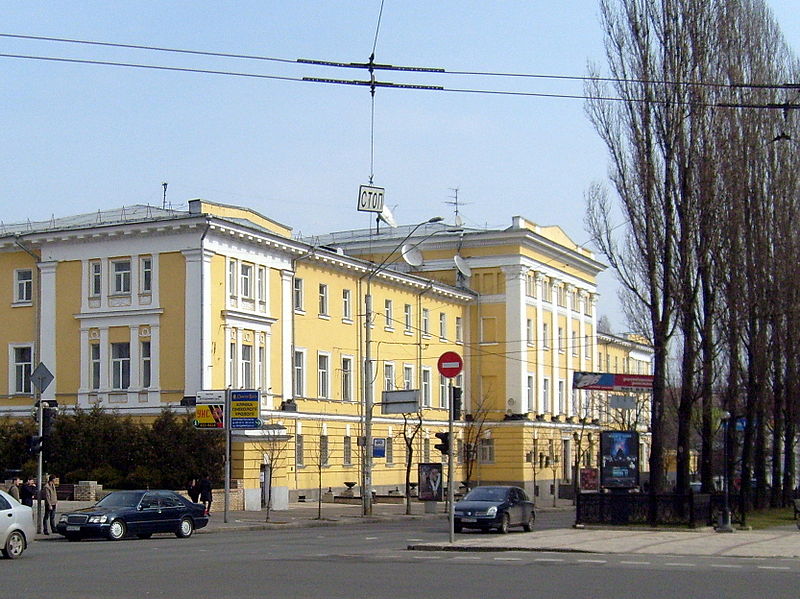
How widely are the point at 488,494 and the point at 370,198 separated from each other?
65.6 ft

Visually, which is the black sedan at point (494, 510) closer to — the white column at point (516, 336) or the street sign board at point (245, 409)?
the street sign board at point (245, 409)

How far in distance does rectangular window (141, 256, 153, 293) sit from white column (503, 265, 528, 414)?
A: 29.7m

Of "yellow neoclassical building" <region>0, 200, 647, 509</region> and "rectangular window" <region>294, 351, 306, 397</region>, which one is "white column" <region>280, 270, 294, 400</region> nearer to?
"yellow neoclassical building" <region>0, 200, 647, 509</region>

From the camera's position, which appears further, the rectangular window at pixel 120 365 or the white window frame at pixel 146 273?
the rectangular window at pixel 120 365

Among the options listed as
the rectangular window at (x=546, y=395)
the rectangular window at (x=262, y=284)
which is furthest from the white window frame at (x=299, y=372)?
the rectangular window at (x=546, y=395)

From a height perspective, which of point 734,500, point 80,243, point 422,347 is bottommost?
point 734,500

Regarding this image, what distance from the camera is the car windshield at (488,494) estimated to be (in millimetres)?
36153

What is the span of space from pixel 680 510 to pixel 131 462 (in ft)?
79.6

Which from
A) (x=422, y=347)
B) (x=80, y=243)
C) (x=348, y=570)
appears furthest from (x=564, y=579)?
(x=422, y=347)

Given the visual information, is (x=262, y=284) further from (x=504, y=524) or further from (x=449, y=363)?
(x=449, y=363)

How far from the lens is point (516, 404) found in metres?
77.3

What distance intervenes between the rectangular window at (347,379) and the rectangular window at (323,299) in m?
3.46

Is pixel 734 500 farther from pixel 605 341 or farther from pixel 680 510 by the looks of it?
pixel 605 341

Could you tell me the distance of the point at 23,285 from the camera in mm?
56188
